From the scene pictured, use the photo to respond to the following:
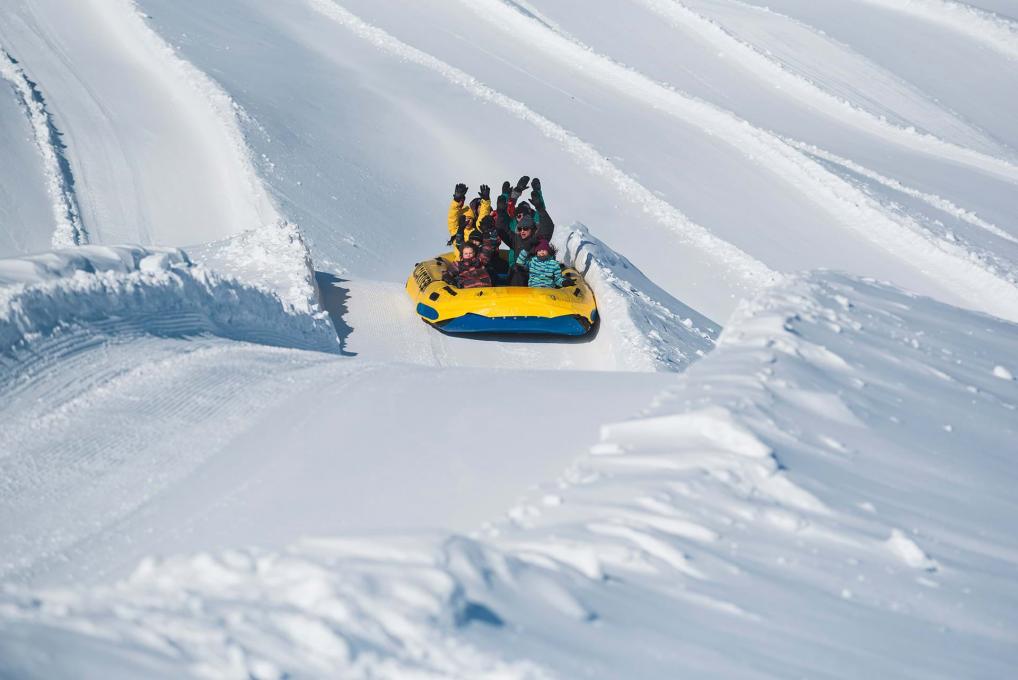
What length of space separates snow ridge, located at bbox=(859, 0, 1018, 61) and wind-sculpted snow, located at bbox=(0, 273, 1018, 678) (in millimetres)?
24155

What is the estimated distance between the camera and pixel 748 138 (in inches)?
789

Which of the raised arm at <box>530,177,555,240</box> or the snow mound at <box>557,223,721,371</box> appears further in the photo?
the raised arm at <box>530,177,555,240</box>

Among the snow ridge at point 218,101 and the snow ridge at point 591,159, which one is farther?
the snow ridge at point 591,159

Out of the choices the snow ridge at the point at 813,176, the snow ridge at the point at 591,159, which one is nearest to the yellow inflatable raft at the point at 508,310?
the snow ridge at the point at 591,159

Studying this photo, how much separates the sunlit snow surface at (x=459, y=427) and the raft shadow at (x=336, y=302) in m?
0.07

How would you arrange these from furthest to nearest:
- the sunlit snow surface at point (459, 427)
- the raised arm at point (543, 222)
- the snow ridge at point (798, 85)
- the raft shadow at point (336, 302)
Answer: the snow ridge at point (798, 85) → the raised arm at point (543, 222) → the raft shadow at point (336, 302) → the sunlit snow surface at point (459, 427)

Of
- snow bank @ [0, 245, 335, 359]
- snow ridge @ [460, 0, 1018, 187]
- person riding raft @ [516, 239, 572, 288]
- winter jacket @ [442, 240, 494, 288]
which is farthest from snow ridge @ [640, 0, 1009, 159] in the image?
snow bank @ [0, 245, 335, 359]

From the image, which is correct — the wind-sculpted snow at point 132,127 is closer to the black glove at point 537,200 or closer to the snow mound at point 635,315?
the black glove at point 537,200

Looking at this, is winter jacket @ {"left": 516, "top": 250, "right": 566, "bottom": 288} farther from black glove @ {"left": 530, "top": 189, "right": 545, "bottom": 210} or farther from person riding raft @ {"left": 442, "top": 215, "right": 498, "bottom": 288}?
black glove @ {"left": 530, "top": 189, "right": 545, "bottom": 210}

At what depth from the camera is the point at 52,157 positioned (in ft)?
50.9

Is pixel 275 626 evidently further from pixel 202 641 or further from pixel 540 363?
pixel 540 363

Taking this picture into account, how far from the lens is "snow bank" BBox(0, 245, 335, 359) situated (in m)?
6.66

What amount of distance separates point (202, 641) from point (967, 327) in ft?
19.0

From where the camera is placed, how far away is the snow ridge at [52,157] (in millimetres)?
13703
